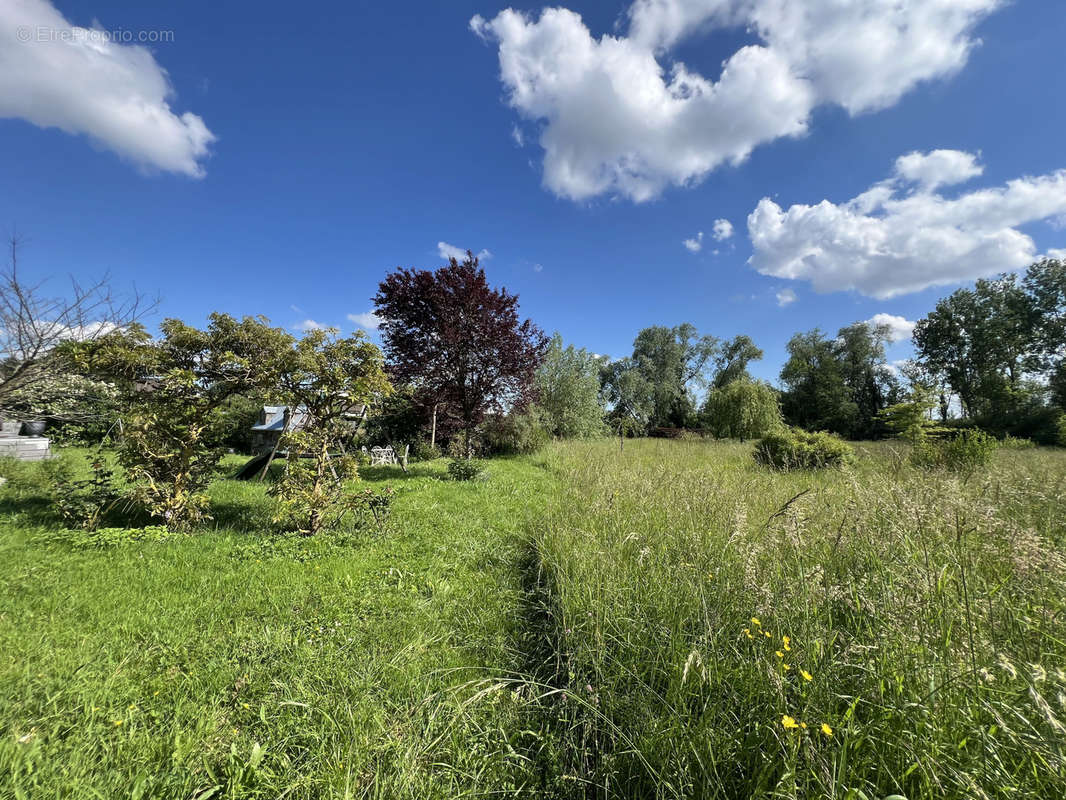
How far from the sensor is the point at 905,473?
527cm

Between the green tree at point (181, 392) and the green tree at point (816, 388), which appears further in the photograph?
the green tree at point (816, 388)


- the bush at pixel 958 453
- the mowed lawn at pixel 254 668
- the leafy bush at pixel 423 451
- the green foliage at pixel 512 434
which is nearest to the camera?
the mowed lawn at pixel 254 668

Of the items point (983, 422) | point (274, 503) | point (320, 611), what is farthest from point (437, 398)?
point (983, 422)

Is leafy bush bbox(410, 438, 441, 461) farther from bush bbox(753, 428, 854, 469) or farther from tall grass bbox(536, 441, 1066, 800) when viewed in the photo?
tall grass bbox(536, 441, 1066, 800)

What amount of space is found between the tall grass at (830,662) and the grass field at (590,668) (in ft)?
0.05

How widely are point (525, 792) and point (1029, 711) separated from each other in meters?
1.97

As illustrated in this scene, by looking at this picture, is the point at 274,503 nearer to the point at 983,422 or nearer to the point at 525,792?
the point at 525,792

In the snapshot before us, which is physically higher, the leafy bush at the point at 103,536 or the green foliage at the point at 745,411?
the green foliage at the point at 745,411

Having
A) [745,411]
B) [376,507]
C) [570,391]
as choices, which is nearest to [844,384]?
[745,411]

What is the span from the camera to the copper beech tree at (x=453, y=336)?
33.4 ft

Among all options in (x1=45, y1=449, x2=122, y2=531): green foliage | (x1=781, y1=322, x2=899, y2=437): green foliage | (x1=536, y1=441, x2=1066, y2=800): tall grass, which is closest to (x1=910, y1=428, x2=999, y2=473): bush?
(x1=536, y1=441, x2=1066, y2=800): tall grass

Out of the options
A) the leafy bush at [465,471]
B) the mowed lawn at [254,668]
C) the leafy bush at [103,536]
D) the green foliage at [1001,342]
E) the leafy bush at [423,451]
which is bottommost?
the mowed lawn at [254,668]

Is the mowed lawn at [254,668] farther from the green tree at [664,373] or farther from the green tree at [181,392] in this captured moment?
the green tree at [664,373]

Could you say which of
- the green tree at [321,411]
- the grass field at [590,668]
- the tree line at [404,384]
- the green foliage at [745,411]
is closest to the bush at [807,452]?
the tree line at [404,384]
